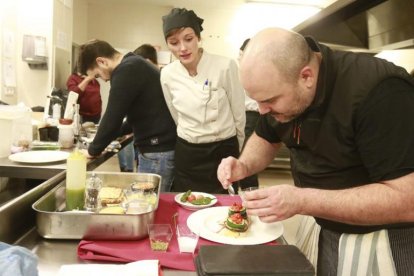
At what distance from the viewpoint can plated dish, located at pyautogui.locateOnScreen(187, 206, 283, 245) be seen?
3.38 feet

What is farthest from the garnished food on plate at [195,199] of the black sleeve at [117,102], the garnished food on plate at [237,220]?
the black sleeve at [117,102]

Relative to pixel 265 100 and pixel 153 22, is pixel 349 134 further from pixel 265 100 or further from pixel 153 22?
pixel 153 22

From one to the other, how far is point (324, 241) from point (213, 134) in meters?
0.93

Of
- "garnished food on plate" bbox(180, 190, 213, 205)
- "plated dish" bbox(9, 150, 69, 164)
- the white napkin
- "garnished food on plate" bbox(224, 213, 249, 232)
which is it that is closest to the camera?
the white napkin

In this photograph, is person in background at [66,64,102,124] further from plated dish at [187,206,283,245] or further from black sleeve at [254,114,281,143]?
plated dish at [187,206,283,245]

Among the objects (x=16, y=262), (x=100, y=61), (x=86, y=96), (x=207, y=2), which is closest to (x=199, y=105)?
(x=100, y=61)

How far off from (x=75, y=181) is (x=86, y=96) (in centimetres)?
315

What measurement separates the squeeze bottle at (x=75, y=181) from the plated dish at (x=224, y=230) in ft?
1.15

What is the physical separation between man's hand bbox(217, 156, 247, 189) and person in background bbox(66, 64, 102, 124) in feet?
9.92

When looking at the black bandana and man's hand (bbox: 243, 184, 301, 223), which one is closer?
man's hand (bbox: 243, 184, 301, 223)

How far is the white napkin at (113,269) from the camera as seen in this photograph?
0.83m

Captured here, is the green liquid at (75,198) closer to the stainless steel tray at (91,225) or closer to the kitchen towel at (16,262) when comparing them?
the stainless steel tray at (91,225)

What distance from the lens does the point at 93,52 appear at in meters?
2.00

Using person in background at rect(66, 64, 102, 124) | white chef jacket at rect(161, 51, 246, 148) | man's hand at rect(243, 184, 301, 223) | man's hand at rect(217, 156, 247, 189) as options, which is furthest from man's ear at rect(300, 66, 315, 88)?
person in background at rect(66, 64, 102, 124)
